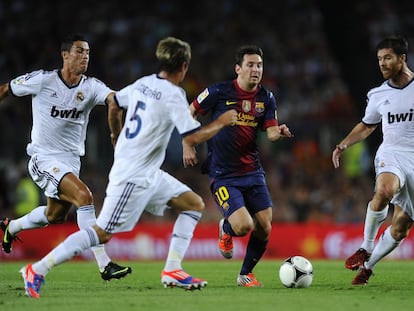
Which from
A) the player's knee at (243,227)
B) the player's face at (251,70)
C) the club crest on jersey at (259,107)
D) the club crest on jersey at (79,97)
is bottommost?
the player's knee at (243,227)

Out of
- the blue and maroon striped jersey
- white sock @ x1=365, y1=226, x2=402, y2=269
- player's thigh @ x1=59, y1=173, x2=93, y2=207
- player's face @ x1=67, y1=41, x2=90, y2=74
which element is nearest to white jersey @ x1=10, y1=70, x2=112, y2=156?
player's face @ x1=67, y1=41, x2=90, y2=74

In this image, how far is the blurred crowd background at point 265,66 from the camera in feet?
64.5

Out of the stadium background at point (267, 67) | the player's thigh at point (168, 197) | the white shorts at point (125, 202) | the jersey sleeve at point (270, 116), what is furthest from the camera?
the stadium background at point (267, 67)

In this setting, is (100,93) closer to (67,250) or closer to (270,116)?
(270,116)

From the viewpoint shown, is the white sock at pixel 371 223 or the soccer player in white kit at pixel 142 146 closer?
the soccer player in white kit at pixel 142 146

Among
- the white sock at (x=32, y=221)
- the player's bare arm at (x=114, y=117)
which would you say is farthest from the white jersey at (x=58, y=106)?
the player's bare arm at (x=114, y=117)

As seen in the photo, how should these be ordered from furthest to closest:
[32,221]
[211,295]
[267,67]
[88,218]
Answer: [267,67], [32,221], [88,218], [211,295]

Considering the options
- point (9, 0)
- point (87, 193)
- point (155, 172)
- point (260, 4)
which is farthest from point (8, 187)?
point (155, 172)

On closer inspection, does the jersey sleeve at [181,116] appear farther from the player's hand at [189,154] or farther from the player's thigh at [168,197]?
the player's thigh at [168,197]

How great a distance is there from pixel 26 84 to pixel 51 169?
96 cm

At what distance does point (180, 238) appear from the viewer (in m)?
8.45

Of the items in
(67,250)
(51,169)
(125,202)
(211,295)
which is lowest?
(211,295)

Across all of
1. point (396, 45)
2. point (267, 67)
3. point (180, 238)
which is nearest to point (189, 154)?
point (180, 238)

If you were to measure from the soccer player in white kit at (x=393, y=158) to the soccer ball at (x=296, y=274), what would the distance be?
1.74ft
